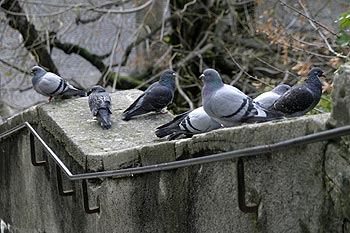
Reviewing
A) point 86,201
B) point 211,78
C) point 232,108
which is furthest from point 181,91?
point 232,108

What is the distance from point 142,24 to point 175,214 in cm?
531

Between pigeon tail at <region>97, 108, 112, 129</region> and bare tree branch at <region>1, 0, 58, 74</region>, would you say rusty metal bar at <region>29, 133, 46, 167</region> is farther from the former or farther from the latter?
bare tree branch at <region>1, 0, 58, 74</region>

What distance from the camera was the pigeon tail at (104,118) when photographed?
3626mm

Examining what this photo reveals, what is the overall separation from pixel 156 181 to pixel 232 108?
52 centimetres

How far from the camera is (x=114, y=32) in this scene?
28.2 ft

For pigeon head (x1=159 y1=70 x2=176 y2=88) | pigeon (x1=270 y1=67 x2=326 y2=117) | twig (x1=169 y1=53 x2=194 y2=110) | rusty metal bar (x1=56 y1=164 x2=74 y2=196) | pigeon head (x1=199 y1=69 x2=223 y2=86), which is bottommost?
twig (x1=169 y1=53 x2=194 y2=110)

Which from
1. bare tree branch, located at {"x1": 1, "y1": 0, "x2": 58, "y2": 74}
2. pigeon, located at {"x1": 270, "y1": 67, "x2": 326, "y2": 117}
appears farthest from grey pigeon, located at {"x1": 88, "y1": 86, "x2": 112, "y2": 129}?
bare tree branch, located at {"x1": 1, "y1": 0, "x2": 58, "y2": 74}

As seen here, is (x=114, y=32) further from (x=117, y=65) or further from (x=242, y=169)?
(x=242, y=169)

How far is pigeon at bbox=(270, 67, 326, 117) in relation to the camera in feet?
8.17

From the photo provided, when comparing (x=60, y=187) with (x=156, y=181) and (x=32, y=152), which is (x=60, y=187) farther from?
(x=156, y=181)

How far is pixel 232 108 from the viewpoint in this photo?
101 inches

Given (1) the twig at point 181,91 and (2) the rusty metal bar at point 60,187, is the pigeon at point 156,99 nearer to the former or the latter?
(2) the rusty metal bar at point 60,187

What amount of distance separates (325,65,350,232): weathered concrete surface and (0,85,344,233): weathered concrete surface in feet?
0.08

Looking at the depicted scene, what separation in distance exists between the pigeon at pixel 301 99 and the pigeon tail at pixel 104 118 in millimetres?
1280
